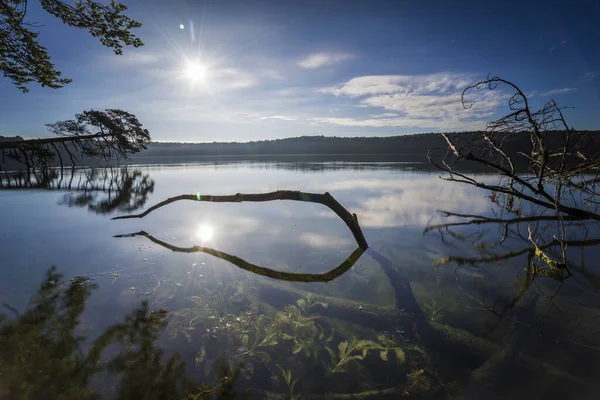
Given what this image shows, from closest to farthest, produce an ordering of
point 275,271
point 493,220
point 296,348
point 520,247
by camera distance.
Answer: point 296,348 < point 275,271 < point 520,247 < point 493,220

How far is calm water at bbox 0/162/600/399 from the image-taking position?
246 cm

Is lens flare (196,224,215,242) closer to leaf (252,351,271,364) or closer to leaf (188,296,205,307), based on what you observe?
leaf (188,296,205,307)

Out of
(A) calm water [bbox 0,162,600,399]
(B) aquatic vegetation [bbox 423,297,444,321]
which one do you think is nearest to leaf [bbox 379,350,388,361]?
(A) calm water [bbox 0,162,600,399]

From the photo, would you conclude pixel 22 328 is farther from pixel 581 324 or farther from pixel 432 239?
pixel 432 239

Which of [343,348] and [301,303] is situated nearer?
[343,348]

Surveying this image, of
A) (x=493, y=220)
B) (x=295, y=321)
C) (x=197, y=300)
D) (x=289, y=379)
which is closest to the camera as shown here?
(x=289, y=379)

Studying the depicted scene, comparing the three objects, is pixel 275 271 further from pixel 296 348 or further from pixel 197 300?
pixel 296 348

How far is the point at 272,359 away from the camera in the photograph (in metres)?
2.79

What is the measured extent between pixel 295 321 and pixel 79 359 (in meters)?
2.37

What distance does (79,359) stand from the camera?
2736 mm

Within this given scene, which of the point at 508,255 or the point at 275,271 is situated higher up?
the point at 508,255

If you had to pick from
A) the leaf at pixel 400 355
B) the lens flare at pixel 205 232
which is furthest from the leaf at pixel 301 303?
the lens flare at pixel 205 232

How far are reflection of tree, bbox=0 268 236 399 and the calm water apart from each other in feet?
0.05

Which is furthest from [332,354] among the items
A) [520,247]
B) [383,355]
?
[520,247]
